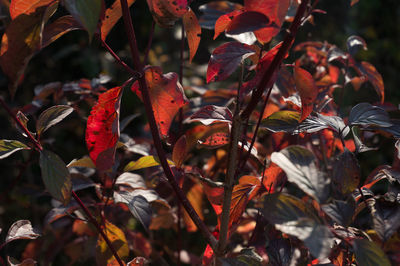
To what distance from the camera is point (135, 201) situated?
2.63 ft

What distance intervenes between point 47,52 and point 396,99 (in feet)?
7.04

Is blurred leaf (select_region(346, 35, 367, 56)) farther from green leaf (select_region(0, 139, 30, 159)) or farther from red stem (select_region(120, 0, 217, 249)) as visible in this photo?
green leaf (select_region(0, 139, 30, 159))

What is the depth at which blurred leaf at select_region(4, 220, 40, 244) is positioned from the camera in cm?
76

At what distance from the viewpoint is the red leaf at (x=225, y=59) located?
2.05 feet

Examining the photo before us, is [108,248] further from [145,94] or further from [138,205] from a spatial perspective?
[145,94]

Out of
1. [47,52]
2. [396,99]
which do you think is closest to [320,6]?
[396,99]

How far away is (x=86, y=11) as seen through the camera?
48cm

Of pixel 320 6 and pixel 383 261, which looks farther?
pixel 320 6

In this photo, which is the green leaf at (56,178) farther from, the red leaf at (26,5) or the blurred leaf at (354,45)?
the blurred leaf at (354,45)

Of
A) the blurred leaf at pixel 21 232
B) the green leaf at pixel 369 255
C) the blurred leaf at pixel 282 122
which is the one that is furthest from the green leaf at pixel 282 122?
the blurred leaf at pixel 21 232

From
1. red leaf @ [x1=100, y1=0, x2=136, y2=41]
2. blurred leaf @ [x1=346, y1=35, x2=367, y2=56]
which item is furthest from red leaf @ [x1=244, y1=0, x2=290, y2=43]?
blurred leaf @ [x1=346, y1=35, x2=367, y2=56]

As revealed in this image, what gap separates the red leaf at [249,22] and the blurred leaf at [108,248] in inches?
21.1

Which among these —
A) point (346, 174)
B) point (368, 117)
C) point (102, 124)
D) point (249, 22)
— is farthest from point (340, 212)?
point (102, 124)

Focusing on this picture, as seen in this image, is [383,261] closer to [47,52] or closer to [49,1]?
[49,1]
